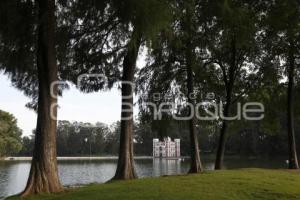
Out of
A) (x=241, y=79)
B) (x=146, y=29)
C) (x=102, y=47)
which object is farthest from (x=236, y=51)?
(x=146, y=29)

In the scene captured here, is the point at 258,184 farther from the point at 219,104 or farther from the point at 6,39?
the point at 219,104

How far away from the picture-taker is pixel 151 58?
2181 centimetres

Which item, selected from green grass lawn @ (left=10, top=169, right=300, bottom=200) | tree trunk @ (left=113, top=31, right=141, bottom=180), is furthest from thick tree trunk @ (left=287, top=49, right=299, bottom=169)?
tree trunk @ (left=113, top=31, right=141, bottom=180)

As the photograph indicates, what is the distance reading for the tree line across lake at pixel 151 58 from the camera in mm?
12555

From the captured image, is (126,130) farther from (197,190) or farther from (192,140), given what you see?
(197,190)

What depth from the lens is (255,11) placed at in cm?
2033

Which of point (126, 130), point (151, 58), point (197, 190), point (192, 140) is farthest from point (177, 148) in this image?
point (197, 190)

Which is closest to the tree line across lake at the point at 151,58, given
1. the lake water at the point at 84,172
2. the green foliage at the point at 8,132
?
the lake water at the point at 84,172

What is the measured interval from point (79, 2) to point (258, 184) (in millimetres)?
6782

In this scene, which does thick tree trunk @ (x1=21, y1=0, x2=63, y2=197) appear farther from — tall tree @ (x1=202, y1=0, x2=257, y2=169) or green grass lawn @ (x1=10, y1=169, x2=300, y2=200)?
tall tree @ (x1=202, y1=0, x2=257, y2=169)

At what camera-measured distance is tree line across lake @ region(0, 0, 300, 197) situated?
12.6 m

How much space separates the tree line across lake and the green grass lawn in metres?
1.60

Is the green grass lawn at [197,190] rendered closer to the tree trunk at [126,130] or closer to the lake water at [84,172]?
the tree trunk at [126,130]

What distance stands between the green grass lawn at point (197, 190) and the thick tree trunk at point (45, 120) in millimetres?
608
